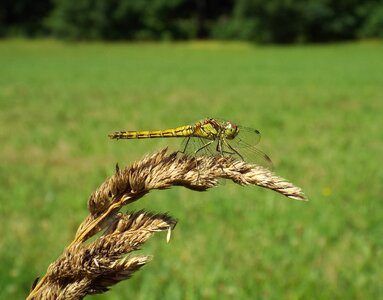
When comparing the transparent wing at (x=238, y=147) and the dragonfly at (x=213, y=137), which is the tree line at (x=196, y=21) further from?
the dragonfly at (x=213, y=137)

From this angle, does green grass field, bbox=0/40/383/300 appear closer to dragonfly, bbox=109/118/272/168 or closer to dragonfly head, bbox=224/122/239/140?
dragonfly, bbox=109/118/272/168

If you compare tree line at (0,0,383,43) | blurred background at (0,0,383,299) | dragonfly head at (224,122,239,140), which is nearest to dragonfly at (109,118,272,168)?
dragonfly head at (224,122,239,140)

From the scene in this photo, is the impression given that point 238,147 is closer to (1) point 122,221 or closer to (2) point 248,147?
(2) point 248,147

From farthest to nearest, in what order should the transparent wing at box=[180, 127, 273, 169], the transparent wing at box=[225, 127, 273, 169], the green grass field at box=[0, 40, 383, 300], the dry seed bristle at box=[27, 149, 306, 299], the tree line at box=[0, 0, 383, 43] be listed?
the tree line at box=[0, 0, 383, 43] → the green grass field at box=[0, 40, 383, 300] → the transparent wing at box=[225, 127, 273, 169] → the transparent wing at box=[180, 127, 273, 169] → the dry seed bristle at box=[27, 149, 306, 299]

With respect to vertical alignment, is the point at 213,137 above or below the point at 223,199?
below

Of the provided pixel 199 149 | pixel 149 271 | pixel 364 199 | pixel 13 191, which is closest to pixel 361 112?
pixel 364 199

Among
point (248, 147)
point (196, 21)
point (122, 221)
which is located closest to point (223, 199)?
point (248, 147)
